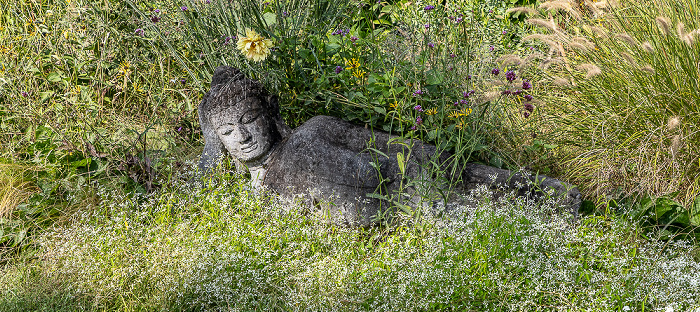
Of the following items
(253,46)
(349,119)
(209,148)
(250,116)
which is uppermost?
(253,46)

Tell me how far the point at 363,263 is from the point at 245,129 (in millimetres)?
1107

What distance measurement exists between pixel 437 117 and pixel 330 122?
657 mm

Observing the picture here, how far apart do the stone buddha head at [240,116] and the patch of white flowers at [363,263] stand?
1.05 feet

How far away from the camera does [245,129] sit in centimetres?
351

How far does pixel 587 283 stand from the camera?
2.67 m

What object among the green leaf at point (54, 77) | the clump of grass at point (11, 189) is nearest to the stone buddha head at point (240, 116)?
the clump of grass at point (11, 189)

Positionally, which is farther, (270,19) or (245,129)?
(270,19)

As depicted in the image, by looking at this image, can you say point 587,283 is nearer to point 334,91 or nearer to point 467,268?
point 467,268

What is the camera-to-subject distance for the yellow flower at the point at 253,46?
348 cm

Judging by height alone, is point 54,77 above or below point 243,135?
above

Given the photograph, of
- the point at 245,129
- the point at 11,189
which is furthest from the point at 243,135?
the point at 11,189

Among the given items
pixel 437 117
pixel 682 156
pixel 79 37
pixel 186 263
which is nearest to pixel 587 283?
pixel 437 117

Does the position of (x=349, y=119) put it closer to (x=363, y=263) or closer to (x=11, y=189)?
(x=363, y=263)

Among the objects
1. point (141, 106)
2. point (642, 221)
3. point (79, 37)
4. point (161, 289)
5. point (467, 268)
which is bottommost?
point (642, 221)
